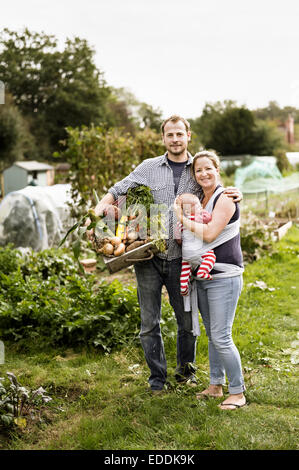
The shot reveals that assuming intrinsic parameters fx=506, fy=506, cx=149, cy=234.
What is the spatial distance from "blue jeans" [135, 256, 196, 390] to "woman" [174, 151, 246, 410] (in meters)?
0.26

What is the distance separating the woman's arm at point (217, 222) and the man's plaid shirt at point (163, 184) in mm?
309

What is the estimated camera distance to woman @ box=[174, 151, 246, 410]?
10.3 ft

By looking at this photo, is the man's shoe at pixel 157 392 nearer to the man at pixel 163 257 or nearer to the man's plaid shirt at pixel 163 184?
the man at pixel 163 257

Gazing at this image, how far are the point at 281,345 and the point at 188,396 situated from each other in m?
1.45

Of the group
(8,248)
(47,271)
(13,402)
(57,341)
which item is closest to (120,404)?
(13,402)

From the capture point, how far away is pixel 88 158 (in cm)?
833

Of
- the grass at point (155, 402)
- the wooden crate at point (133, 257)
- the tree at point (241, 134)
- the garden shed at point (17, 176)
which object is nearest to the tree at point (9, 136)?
the garden shed at point (17, 176)

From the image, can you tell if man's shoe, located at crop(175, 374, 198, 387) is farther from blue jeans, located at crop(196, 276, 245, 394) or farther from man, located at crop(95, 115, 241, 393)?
blue jeans, located at crop(196, 276, 245, 394)

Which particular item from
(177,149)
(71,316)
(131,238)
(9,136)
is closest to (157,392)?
(131,238)

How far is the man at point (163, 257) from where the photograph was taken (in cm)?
344

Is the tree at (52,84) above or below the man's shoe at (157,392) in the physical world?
above

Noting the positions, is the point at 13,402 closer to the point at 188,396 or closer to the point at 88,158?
the point at 188,396

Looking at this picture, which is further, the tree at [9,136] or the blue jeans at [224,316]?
the tree at [9,136]

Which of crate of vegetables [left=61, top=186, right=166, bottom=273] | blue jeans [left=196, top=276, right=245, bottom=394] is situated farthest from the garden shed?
blue jeans [left=196, top=276, right=245, bottom=394]
